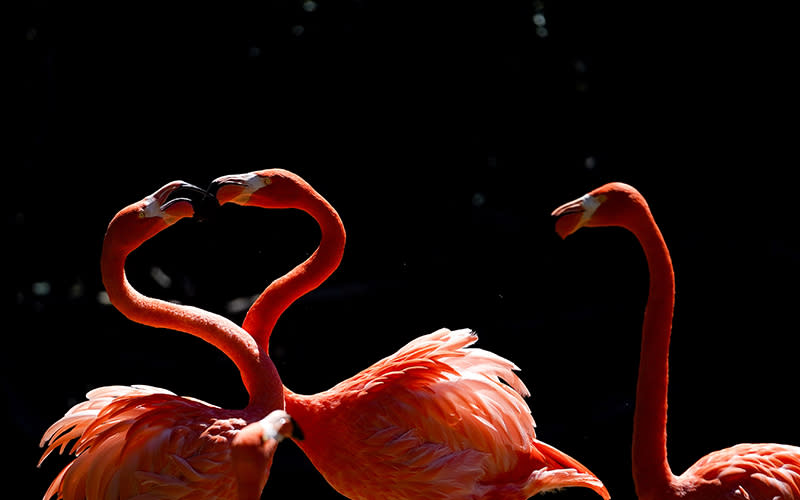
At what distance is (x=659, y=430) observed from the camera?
329 cm

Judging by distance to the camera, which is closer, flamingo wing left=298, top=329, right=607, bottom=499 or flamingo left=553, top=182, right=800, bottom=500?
flamingo left=553, top=182, right=800, bottom=500

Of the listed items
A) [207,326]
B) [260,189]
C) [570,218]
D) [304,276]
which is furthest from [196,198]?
[570,218]

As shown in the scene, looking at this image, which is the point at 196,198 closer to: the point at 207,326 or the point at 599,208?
the point at 207,326

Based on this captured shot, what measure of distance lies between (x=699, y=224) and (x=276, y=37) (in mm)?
2405

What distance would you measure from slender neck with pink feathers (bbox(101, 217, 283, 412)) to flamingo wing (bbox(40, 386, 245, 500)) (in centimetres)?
16

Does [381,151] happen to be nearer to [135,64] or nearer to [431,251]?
[431,251]

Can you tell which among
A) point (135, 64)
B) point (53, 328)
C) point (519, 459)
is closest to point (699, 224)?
point (519, 459)

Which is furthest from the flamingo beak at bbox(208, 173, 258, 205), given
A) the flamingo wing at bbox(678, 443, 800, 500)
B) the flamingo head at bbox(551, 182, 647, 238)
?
the flamingo wing at bbox(678, 443, 800, 500)

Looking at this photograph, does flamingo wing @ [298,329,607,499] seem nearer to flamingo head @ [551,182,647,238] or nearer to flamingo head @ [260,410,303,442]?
flamingo head @ [551,182,647,238]

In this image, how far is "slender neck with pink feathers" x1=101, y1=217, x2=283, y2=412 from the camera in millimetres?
3432

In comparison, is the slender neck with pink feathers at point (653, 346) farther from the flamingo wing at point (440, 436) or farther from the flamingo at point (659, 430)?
the flamingo wing at point (440, 436)

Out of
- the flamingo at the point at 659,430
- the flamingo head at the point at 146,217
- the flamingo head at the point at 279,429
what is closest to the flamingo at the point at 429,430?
the flamingo head at the point at 146,217

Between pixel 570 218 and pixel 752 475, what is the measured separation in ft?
3.18

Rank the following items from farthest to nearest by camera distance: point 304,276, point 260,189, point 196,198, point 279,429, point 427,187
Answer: point 427,187
point 304,276
point 260,189
point 196,198
point 279,429
